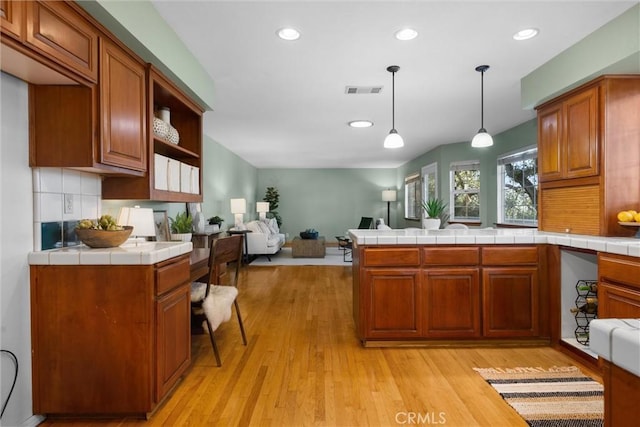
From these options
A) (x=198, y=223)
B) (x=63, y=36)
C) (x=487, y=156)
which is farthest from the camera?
(x=487, y=156)

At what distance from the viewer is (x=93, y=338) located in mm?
1830

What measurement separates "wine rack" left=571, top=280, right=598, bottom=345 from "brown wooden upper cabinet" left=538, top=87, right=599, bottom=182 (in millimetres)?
871

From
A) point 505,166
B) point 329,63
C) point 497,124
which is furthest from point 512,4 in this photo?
point 505,166

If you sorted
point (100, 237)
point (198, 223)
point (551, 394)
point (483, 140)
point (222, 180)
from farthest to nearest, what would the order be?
point (222, 180) → point (198, 223) → point (483, 140) → point (551, 394) → point (100, 237)

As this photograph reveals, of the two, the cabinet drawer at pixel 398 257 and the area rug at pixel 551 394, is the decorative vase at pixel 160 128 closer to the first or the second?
the cabinet drawer at pixel 398 257

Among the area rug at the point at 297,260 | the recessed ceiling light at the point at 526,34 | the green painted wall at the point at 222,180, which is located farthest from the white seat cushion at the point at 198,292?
the area rug at the point at 297,260

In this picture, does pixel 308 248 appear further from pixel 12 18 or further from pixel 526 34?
pixel 12 18

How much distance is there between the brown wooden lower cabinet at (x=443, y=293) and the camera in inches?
112

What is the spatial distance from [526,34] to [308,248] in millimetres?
5892

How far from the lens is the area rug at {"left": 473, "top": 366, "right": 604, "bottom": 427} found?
1.88 meters

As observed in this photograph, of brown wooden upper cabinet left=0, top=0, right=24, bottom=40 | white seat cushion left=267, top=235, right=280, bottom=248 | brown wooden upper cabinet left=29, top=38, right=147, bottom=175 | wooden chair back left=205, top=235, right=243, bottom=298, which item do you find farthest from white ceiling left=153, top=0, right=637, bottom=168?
white seat cushion left=267, top=235, right=280, bottom=248

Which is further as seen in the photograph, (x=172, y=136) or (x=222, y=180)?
(x=222, y=180)

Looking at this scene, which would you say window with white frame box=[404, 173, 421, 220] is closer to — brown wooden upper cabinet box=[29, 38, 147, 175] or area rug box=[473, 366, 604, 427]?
area rug box=[473, 366, 604, 427]

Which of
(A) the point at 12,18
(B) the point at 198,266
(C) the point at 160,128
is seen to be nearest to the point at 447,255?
(B) the point at 198,266
